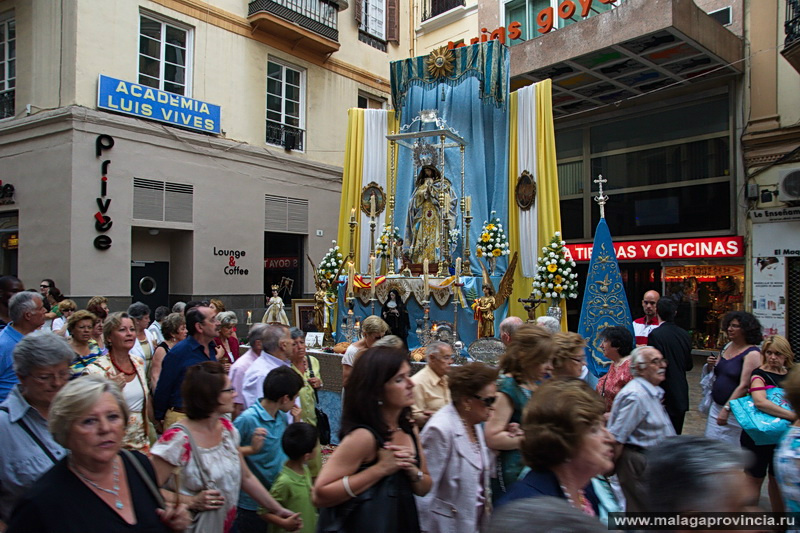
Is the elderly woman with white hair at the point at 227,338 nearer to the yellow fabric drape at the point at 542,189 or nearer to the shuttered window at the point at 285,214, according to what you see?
the yellow fabric drape at the point at 542,189

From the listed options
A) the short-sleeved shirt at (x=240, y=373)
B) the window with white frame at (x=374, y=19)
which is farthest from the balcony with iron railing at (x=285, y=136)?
the short-sleeved shirt at (x=240, y=373)

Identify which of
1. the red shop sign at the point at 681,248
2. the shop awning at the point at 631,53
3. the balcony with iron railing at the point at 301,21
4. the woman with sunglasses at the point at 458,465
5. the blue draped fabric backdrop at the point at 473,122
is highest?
the balcony with iron railing at the point at 301,21

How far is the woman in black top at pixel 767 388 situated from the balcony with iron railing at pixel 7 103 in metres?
14.6

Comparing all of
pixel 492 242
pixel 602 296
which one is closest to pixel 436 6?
pixel 492 242

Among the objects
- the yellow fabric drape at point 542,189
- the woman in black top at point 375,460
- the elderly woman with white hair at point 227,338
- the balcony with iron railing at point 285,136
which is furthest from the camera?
the balcony with iron railing at point 285,136

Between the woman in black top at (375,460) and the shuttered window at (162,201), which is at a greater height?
the shuttered window at (162,201)

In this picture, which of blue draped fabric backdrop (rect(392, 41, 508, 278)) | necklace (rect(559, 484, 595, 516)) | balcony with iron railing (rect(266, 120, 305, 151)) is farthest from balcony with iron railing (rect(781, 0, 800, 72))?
necklace (rect(559, 484, 595, 516))

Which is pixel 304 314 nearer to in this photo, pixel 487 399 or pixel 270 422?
pixel 270 422

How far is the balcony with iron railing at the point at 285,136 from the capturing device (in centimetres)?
1575

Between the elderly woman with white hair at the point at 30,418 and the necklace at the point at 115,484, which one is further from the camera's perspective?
the elderly woman with white hair at the point at 30,418

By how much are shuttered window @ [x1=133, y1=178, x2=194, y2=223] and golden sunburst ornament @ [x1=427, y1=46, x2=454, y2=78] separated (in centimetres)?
621

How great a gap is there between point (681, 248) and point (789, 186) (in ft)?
8.39

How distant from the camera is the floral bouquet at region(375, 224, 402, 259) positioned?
43.2 ft

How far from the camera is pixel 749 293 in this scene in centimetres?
1277
